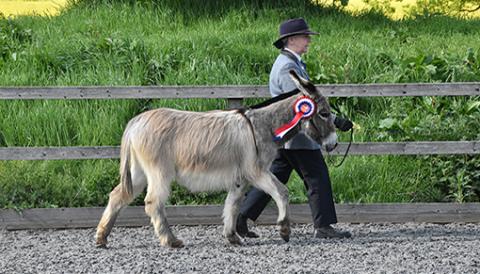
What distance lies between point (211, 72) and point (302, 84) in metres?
3.73

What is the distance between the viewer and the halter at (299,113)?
26.8ft

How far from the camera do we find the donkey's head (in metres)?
8.20

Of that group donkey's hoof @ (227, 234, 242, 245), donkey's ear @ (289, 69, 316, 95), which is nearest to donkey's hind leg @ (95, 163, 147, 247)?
donkey's hoof @ (227, 234, 242, 245)

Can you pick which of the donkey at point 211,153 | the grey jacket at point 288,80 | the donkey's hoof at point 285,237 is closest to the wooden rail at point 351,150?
the grey jacket at point 288,80

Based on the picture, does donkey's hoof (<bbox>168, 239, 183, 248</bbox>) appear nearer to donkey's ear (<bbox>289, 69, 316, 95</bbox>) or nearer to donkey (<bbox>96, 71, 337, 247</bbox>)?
donkey (<bbox>96, 71, 337, 247</bbox>)

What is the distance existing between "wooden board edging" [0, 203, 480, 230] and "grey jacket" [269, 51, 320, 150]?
1.10 metres

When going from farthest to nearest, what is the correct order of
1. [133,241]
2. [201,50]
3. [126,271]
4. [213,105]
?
[201,50] → [213,105] → [133,241] → [126,271]

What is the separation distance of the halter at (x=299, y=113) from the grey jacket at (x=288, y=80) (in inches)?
8.2

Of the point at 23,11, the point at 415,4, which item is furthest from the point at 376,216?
the point at 415,4

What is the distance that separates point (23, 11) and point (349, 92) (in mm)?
8763

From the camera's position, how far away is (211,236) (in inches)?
350

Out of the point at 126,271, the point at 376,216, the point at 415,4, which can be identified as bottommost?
the point at 415,4

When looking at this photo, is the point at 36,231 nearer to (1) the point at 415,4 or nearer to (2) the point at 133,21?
(2) the point at 133,21

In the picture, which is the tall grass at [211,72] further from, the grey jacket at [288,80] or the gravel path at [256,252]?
the grey jacket at [288,80]
